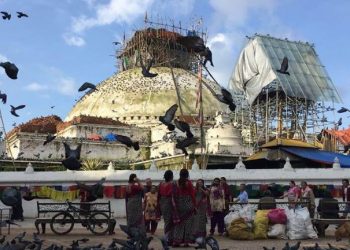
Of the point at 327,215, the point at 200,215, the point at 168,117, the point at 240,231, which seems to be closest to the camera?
the point at 200,215

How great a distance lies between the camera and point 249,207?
13.6 metres

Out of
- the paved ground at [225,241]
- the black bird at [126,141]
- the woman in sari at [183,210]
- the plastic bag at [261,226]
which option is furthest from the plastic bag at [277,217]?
the black bird at [126,141]

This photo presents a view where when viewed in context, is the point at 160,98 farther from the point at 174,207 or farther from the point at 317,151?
the point at 174,207

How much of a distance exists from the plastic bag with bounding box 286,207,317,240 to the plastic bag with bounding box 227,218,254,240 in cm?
86

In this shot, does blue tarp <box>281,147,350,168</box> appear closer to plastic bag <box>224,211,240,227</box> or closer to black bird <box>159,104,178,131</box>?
black bird <box>159,104,178,131</box>

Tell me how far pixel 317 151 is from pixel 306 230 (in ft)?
54.3

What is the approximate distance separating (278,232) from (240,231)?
0.90m

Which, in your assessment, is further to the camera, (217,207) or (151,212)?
(151,212)

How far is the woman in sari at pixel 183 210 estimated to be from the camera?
1168 cm

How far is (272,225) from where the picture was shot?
1334 cm

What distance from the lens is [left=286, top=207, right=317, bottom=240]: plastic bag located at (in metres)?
13.1

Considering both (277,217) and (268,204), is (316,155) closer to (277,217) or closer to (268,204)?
(268,204)

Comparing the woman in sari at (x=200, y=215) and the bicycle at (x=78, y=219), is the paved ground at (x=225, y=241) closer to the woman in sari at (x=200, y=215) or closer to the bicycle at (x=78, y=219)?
the bicycle at (x=78, y=219)

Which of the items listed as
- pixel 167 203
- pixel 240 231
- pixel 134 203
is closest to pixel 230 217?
pixel 240 231
